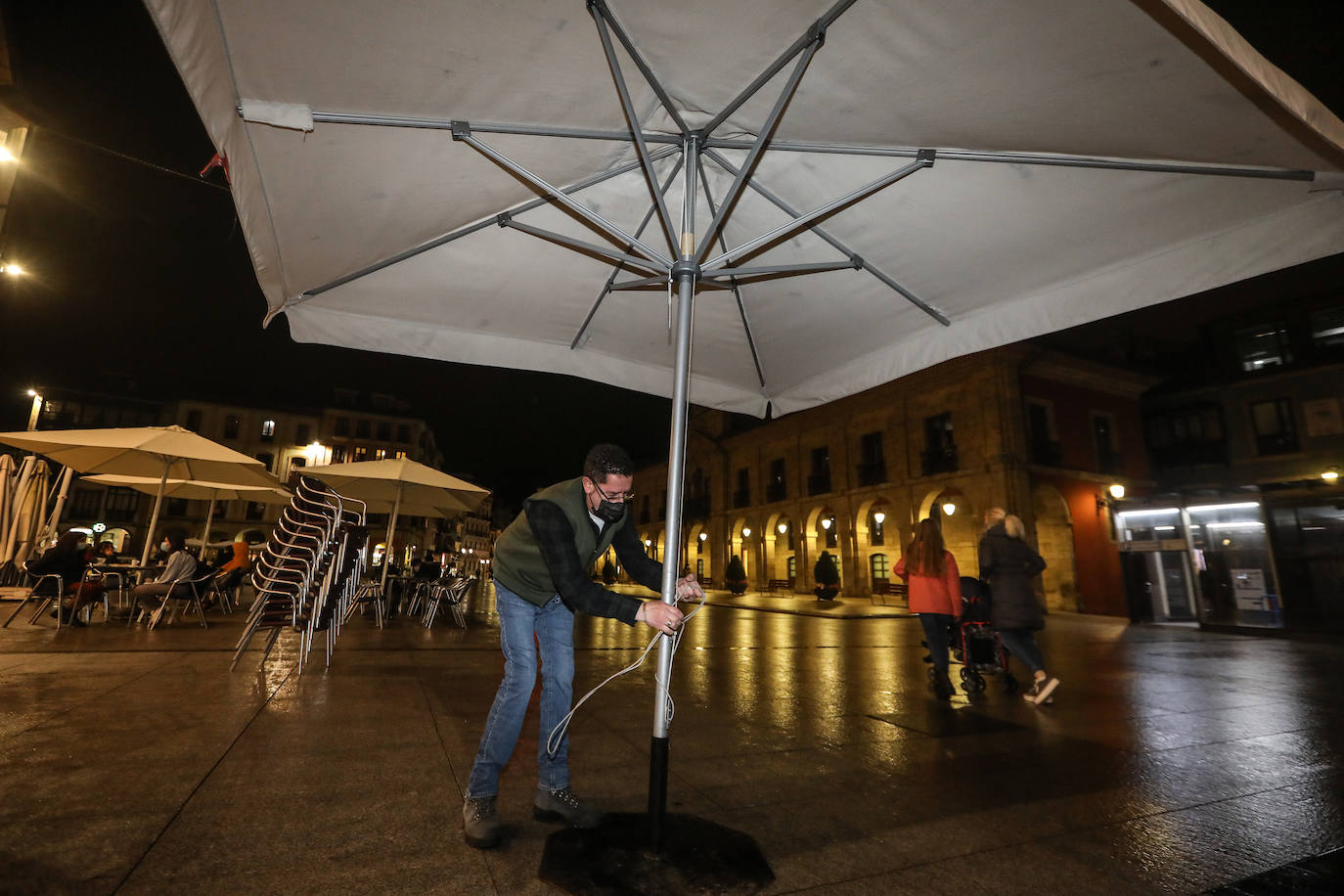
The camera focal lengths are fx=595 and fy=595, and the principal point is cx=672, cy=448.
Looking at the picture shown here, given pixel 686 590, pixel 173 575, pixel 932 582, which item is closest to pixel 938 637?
pixel 932 582

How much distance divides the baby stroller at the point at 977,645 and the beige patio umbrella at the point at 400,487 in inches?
289

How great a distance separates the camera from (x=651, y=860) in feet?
7.41

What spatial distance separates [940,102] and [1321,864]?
3381 mm

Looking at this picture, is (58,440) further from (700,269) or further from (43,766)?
(700,269)

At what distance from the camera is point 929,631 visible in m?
6.01

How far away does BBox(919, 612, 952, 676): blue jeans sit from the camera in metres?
5.71

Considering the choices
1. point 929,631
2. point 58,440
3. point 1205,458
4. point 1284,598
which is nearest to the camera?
point 929,631

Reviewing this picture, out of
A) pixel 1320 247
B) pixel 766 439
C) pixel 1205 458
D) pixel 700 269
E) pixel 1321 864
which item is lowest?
pixel 1321 864

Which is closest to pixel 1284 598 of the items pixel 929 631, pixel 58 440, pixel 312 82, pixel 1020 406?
pixel 1020 406

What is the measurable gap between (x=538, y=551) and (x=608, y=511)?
36 centimetres

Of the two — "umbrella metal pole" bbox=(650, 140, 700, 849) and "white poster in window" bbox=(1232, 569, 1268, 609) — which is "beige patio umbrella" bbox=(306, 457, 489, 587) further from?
"white poster in window" bbox=(1232, 569, 1268, 609)

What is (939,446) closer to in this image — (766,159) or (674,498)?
(766,159)

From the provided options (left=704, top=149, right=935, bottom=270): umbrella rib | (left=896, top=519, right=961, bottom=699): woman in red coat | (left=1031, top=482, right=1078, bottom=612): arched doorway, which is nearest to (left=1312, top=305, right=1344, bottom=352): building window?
(left=1031, top=482, right=1078, bottom=612): arched doorway

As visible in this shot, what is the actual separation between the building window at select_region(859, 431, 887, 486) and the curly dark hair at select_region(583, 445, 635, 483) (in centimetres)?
2523
